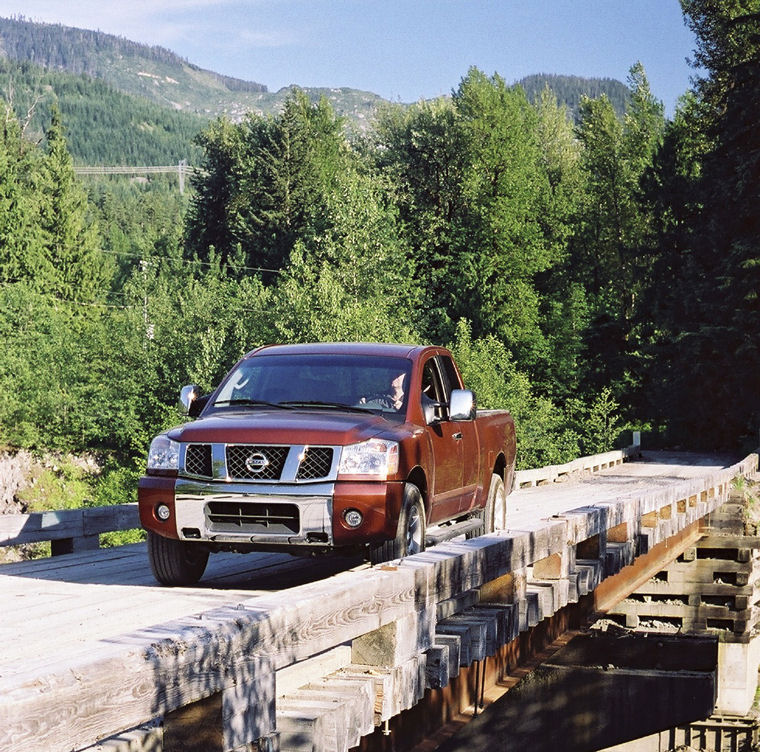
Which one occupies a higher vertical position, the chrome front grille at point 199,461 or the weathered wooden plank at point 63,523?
the chrome front grille at point 199,461

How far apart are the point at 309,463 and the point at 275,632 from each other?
4.89 metres

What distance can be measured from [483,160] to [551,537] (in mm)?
59547

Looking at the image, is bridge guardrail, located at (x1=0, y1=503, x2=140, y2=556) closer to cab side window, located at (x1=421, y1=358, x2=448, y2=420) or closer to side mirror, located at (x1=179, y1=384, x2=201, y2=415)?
side mirror, located at (x1=179, y1=384, x2=201, y2=415)

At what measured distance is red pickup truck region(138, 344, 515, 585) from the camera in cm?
962

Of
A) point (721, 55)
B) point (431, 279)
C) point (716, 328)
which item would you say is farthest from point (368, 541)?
point (431, 279)

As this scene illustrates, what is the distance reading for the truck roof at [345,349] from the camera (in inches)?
456

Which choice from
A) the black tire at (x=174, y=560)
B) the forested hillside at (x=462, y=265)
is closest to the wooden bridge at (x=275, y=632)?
the black tire at (x=174, y=560)

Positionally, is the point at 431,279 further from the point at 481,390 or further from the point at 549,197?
the point at 481,390

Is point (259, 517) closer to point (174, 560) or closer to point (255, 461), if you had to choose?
point (255, 461)

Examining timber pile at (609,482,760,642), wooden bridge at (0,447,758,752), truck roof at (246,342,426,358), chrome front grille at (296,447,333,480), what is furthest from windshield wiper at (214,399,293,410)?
timber pile at (609,482,760,642)

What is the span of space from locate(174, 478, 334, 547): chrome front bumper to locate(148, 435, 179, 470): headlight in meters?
0.32

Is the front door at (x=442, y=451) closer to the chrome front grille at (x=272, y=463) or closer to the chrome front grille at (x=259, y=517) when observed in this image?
the chrome front grille at (x=272, y=463)

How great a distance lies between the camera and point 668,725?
73.9 ft

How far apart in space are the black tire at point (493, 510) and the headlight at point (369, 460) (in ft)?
9.31
